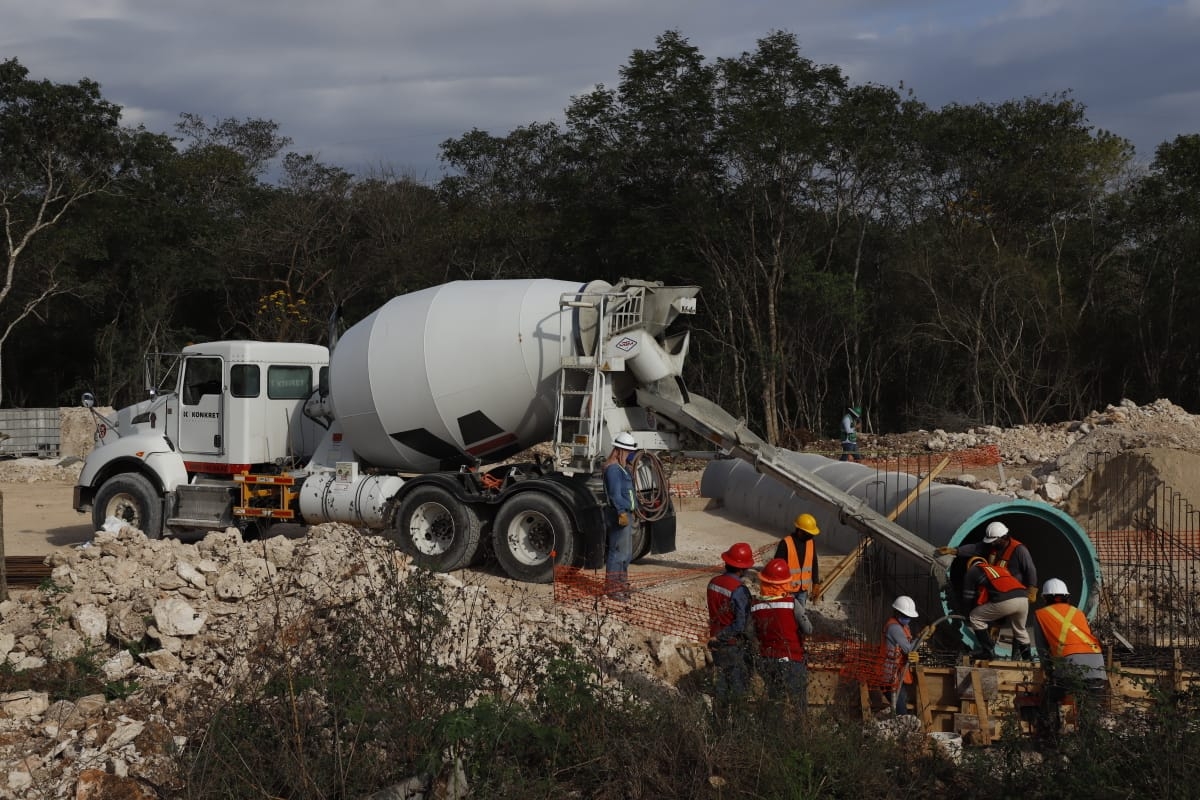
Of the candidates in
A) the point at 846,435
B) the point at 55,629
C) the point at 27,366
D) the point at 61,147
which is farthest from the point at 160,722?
the point at 27,366

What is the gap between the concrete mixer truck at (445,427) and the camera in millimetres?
12492

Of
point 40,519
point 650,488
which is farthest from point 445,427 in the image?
point 40,519

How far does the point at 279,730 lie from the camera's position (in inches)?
243

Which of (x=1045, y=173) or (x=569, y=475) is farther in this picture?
(x=1045, y=173)

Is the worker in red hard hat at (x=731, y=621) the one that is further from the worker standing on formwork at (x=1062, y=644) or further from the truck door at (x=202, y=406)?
the truck door at (x=202, y=406)

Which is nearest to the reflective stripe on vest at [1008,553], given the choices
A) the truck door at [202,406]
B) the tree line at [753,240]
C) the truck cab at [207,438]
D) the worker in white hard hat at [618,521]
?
the worker in white hard hat at [618,521]

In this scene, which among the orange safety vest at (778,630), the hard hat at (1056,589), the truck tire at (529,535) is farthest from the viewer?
the truck tire at (529,535)

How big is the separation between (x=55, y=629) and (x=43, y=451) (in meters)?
24.5

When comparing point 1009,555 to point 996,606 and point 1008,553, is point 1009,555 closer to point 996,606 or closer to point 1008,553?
point 1008,553

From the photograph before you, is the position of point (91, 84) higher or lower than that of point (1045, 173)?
higher

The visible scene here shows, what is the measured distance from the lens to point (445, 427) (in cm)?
1327

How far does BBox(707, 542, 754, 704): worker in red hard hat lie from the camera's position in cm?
777

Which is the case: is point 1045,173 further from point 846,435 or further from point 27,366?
point 27,366

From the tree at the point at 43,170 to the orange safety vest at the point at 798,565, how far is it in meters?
30.0
